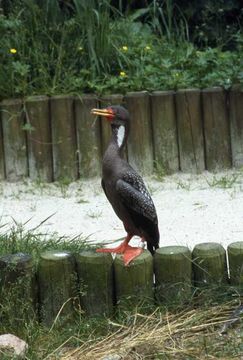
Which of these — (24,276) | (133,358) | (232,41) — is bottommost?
(133,358)

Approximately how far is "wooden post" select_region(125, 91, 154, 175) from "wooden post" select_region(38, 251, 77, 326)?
2.92 m

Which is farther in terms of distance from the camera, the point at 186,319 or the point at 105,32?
the point at 105,32

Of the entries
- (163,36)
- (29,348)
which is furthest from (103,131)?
(29,348)

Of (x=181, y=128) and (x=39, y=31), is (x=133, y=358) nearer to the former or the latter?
(x=181, y=128)

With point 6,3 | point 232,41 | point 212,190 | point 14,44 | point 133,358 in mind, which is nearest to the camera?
point 133,358

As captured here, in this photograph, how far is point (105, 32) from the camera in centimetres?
802

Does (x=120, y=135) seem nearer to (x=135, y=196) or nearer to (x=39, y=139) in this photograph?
(x=135, y=196)

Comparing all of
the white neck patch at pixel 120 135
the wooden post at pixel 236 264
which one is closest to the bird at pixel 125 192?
the white neck patch at pixel 120 135

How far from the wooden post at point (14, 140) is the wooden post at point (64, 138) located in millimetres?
230

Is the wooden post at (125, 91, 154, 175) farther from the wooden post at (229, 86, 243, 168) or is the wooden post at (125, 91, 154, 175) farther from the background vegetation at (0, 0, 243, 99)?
the wooden post at (229, 86, 243, 168)

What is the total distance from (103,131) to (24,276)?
3050mm

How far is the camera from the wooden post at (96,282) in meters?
4.54

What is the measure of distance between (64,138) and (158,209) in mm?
1153

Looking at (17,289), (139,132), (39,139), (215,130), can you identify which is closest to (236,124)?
(215,130)
